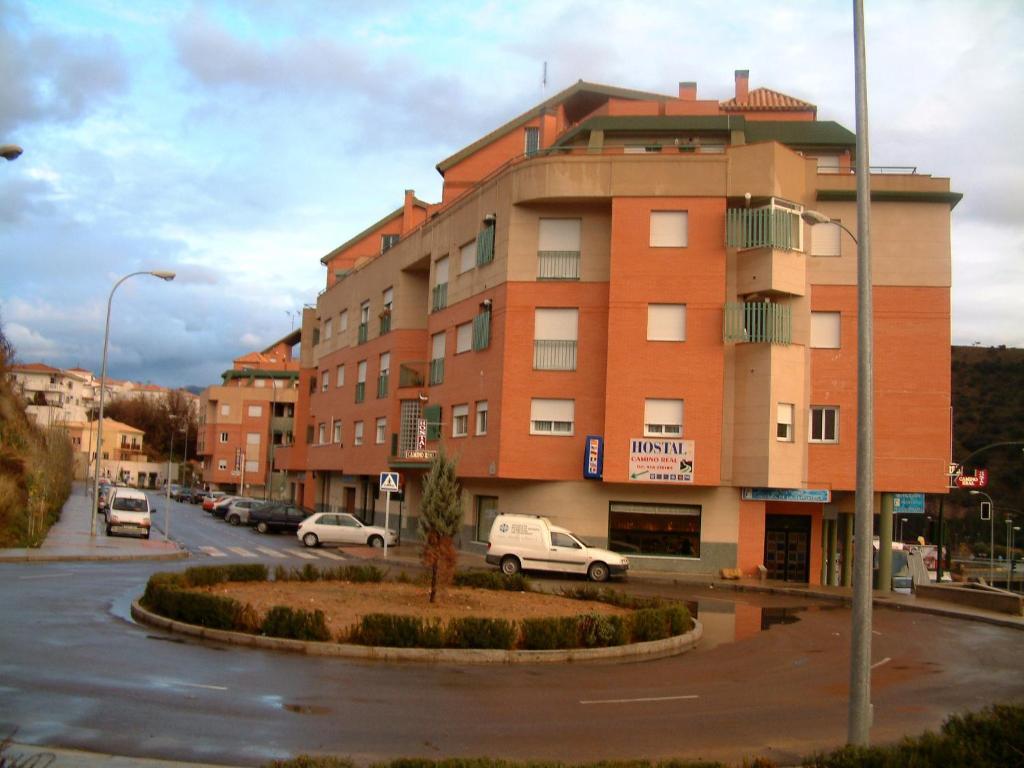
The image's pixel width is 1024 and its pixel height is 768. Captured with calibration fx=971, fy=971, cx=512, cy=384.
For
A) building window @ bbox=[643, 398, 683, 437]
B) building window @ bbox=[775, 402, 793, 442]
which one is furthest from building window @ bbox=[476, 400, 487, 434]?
building window @ bbox=[775, 402, 793, 442]

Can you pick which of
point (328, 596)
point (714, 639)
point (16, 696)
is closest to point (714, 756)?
point (16, 696)

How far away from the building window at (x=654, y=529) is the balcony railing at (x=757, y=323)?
19.6 feet

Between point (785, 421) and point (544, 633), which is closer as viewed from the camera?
point (544, 633)

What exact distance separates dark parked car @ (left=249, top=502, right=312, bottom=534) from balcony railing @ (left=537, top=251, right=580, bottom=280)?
19.7 metres

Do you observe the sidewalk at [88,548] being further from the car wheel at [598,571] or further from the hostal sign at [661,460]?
the hostal sign at [661,460]

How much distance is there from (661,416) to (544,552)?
7057mm

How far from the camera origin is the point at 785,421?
32.3 m

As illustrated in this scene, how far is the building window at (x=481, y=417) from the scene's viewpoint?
36037 millimetres

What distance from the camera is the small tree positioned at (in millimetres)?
17828

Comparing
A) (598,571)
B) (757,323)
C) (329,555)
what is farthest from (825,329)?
(329,555)

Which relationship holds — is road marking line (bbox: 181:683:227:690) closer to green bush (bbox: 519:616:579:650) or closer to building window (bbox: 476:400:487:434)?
green bush (bbox: 519:616:579:650)

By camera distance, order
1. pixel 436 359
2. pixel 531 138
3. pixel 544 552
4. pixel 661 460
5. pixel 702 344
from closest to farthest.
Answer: pixel 544 552, pixel 661 460, pixel 702 344, pixel 436 359, pixel 531 138

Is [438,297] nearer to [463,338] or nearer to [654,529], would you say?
[463,338]

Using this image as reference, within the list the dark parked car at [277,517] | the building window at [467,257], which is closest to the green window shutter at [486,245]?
the building window at [467,257]
